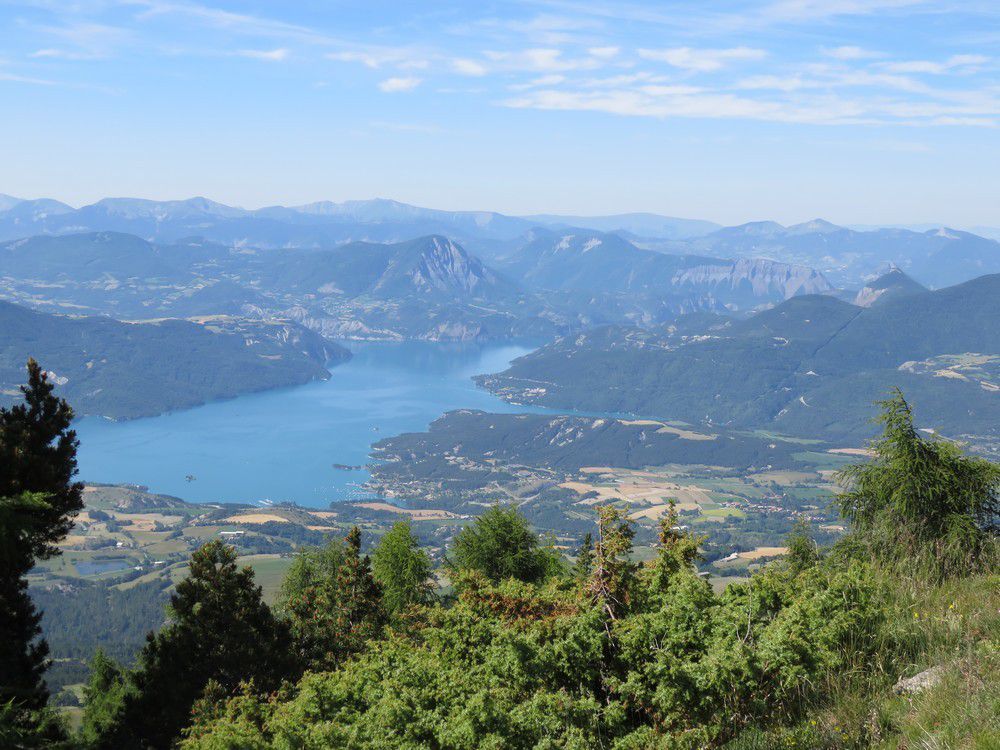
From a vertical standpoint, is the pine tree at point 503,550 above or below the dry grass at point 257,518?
above

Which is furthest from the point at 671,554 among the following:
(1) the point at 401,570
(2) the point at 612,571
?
(1) the point at 401,570

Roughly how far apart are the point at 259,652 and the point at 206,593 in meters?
1.78

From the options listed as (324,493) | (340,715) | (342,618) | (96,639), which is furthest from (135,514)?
(340,715)

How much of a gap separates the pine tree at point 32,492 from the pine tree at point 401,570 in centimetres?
1091

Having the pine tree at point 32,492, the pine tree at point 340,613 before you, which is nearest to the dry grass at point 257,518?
the pine tree at point 340,613

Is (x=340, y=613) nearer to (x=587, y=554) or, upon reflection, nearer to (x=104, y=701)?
(x=104, y=701)

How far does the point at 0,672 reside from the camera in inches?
491

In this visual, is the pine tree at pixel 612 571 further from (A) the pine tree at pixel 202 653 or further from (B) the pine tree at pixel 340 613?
(A) the pine tree at pixel 202 653

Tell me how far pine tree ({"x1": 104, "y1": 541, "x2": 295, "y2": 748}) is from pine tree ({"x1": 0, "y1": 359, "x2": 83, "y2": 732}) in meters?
2.48

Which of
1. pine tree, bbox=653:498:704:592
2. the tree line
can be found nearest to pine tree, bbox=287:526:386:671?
the tree line

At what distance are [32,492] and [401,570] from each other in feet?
49.9

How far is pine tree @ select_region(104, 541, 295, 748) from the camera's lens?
16781mm

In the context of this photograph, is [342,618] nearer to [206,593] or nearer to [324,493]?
[206,593]

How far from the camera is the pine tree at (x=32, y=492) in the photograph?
1273 cm
